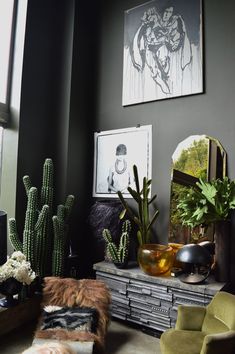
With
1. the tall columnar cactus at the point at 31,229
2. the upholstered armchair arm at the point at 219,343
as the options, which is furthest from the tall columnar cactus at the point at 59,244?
the upholstered armchair arm at the point at 219,343

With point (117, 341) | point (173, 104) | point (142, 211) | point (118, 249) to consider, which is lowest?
point (117, 341)

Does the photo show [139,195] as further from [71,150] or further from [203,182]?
[71,150]

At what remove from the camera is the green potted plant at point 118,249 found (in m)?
2.72

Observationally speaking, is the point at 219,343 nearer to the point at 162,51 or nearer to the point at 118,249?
the point at 118,249

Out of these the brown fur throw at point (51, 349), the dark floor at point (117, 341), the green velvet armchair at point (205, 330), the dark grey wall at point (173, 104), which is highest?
the dark grey wall at point (173, 104)

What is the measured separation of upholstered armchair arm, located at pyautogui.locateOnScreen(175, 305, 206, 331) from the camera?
2.01m

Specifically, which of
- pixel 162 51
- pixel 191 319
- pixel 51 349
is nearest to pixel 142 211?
pixel 191 319

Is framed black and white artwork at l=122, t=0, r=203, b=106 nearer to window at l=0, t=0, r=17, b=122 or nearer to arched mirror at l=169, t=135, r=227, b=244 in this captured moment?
arched mirror at l=169, t=135, r=227, b=244

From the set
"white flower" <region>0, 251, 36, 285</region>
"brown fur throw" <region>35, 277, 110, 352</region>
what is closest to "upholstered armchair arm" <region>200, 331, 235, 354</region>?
"brown fur throw" <region>35, 277, 110, 352</region>

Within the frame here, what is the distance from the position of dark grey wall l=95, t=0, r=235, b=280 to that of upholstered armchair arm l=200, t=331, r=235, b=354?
1270 millimetres

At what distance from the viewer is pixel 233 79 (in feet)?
8.71

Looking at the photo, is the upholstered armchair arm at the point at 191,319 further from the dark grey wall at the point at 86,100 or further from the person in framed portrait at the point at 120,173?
the person in framed portrait at the point at 120,173

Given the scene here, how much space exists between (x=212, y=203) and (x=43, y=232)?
1.60 meters

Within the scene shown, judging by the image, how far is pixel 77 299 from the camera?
2320 mm
